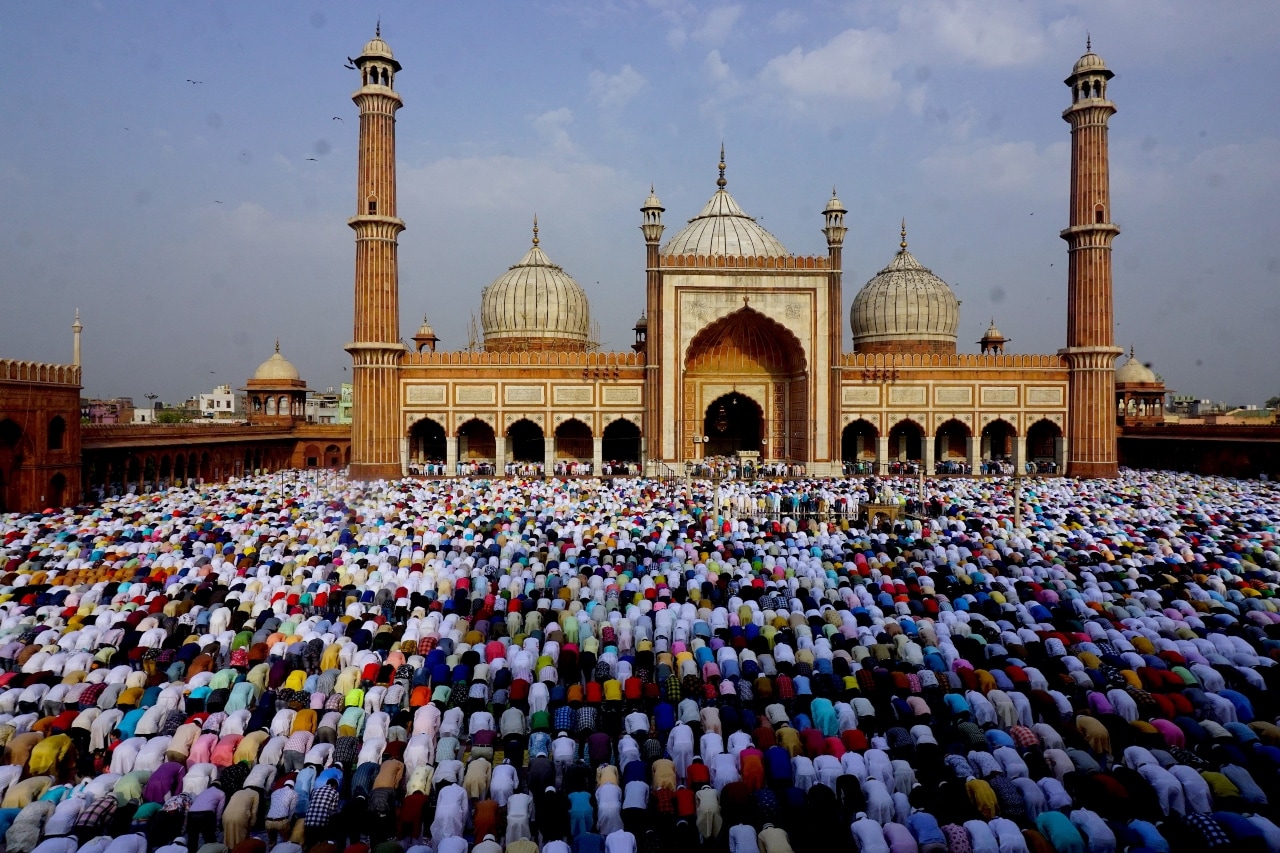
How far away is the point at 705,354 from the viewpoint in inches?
1312

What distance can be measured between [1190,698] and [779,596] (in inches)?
189

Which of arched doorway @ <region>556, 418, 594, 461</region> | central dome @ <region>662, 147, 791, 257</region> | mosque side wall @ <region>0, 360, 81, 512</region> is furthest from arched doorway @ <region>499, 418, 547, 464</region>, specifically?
mosque side wall @ <region>0, 360, 81, 512</region>

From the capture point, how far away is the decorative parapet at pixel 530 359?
31.0 meters

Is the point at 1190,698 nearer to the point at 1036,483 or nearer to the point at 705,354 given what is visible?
the point at 1036,483

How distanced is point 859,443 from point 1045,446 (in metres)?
8.07

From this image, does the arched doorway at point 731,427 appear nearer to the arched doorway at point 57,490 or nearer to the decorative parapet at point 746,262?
the decorative parapet at point 746,262

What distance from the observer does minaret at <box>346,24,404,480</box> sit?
1179 inches

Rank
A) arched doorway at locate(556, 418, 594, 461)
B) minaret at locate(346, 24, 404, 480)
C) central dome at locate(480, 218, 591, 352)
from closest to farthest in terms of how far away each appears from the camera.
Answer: minaret at locate(346, 24, 404, 480), arched doorway at locate(556, 418, 594, 461), central dome at locate(480, 218, 591, 352)

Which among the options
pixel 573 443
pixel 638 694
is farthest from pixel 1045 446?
pixel 638 694

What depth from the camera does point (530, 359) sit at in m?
31.3

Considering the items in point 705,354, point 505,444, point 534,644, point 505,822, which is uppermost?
point 705,354

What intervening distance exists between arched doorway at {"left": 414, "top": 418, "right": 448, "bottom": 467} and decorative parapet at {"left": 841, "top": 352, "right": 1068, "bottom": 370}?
16.7 meters

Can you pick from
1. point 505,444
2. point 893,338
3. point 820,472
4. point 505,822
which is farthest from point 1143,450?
point 505,822

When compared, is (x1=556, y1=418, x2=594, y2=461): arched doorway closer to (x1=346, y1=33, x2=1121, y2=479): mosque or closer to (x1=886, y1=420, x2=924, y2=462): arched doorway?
(x1=346, y1=33, x2=1121, y2=479): mosque
